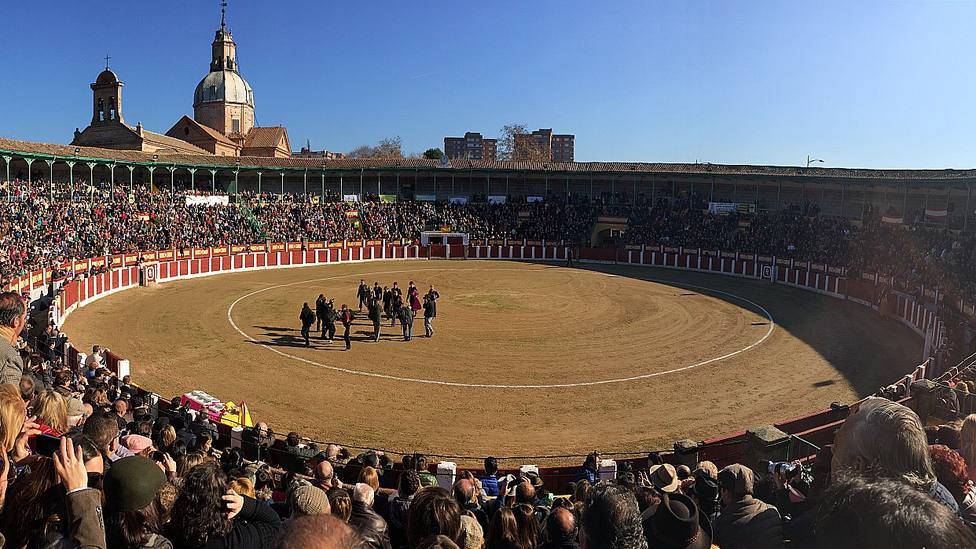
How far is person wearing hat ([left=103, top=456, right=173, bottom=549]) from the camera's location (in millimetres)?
3178

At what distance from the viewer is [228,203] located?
49.0 metres

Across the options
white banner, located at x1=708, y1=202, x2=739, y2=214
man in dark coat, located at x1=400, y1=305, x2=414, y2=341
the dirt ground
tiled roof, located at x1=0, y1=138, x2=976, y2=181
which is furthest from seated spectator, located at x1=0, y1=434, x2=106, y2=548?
white banner, located at x1=708, y1=202, x2=739, y2=214

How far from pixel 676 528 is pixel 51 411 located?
5.22 m

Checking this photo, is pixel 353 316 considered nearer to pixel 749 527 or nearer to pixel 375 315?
pixel 375 315

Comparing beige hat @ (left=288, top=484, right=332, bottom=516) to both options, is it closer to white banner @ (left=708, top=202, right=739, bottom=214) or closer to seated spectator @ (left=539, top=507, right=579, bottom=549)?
seated spectator @ (left=539, top=507, right=579, bottom=549)

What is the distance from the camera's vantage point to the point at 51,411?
559 centimetres

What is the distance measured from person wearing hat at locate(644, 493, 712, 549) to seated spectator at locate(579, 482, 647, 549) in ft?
0.70

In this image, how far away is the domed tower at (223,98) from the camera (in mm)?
92438

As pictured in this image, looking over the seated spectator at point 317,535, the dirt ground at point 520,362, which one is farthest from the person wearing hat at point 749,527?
the dirt ground at point 520,362

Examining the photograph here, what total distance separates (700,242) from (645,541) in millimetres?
45260

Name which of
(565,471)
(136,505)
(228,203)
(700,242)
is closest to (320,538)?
(136,505)

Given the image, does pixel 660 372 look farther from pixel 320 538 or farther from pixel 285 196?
pixel 285 196

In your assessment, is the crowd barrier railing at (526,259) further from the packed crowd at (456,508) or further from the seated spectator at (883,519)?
the seated spectator at (883,519)

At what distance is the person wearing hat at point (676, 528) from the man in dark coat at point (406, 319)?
17.7 meters
